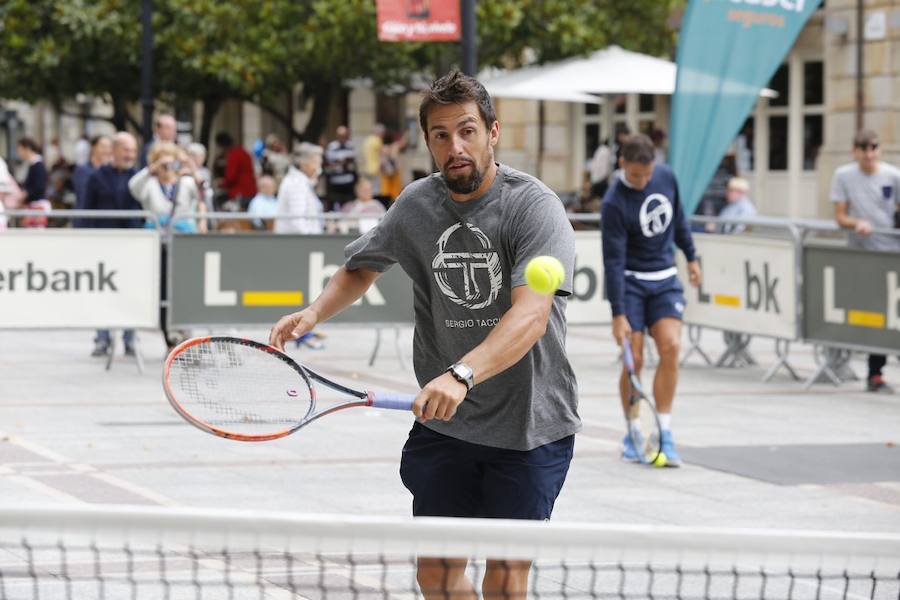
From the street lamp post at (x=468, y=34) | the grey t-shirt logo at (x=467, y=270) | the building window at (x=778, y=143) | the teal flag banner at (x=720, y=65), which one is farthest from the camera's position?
the building window at (x=778, y=143)

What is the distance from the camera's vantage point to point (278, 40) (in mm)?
27500

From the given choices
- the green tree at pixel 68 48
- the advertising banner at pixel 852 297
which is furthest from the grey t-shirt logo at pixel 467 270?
the green tree at pixel 68 48

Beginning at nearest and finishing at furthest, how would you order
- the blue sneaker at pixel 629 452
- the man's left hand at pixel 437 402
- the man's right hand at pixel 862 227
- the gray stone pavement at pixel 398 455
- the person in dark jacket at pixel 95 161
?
the man's left hand at pixel 437 402 → the gray stone pavement at pixel 398 455 → the blue sneaker at pixel 629 452 → the man's right hand at pixel 862 227 → the person in dark jacket at pixel 95 161

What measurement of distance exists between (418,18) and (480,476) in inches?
434

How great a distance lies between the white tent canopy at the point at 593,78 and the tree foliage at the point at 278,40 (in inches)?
42.4

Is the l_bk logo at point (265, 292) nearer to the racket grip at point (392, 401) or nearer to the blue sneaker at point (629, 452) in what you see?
the blue sneaker at point (629, 452)

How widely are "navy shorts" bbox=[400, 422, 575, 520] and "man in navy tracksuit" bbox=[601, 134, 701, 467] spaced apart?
4562 millimetres

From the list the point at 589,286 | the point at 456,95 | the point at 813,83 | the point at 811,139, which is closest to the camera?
the point at 456,95

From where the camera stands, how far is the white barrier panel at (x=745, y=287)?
44.4 ft

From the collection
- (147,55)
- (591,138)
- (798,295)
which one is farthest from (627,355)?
(591,138)

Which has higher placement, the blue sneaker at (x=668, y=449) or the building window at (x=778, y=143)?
the building window at (x=778, y=143)

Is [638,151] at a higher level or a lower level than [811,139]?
higher

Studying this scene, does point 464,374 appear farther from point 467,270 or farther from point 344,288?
point 344,288

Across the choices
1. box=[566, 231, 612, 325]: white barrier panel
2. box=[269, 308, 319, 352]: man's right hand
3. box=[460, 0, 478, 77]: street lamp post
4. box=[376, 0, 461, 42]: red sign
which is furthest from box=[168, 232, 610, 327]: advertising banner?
box=[269, 308, 319, 352]: man's right hand
